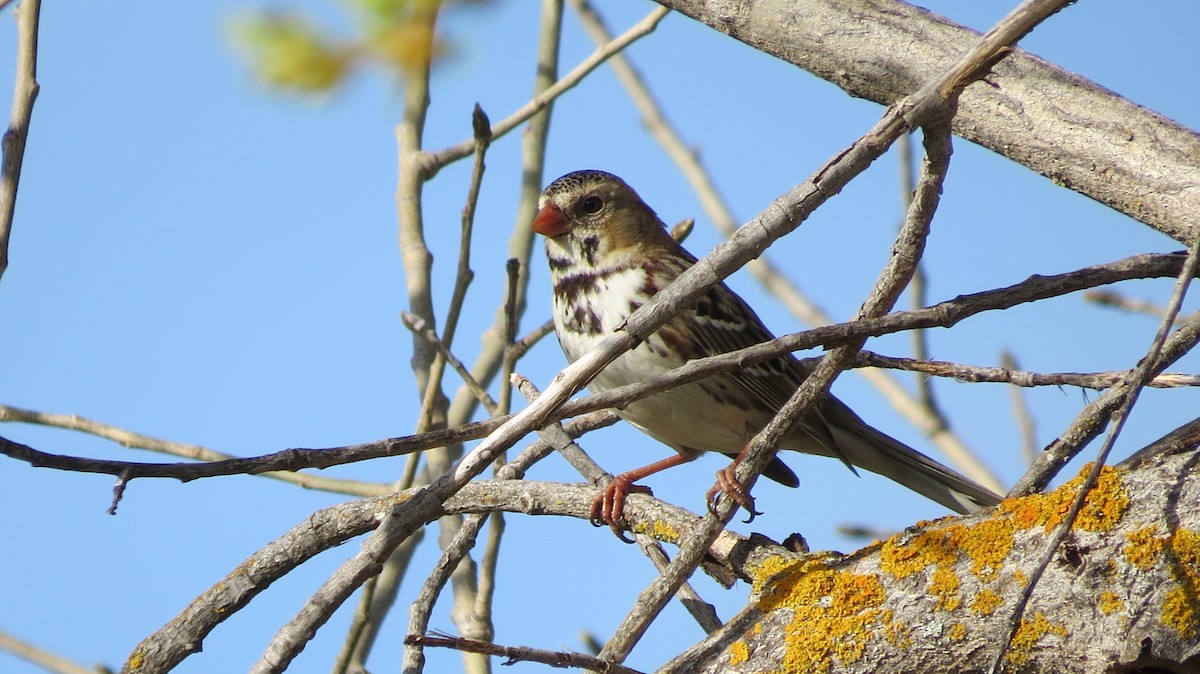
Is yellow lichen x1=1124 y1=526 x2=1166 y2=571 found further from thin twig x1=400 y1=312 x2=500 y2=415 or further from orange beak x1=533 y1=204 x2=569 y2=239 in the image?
orange beak x1=533 y1=204 x2=569 y2=239

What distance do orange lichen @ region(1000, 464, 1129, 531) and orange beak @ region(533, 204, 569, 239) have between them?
2.86 metres

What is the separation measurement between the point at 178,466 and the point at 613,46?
2737 mm

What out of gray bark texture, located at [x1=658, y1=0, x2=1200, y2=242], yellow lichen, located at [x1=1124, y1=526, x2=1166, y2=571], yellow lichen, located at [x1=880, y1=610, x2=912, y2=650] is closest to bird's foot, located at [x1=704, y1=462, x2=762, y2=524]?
yellow lichen, located at [x1=880, y1=610, x2=912, y2=650]

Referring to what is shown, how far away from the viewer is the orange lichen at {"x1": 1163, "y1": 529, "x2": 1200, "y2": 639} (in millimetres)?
2297

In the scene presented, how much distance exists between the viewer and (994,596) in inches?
95.3

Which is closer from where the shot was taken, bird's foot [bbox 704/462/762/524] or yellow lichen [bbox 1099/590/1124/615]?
yellow lichen [bbox 1099/590/1124/615]

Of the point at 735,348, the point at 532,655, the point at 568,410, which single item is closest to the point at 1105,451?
the point at 568,410

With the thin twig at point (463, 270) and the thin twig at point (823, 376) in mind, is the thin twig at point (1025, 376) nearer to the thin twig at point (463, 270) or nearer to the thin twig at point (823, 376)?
the thin twig at point (823, 376)

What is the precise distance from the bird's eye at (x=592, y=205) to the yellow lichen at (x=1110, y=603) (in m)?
3.15

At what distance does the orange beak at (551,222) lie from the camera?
504 centimetres

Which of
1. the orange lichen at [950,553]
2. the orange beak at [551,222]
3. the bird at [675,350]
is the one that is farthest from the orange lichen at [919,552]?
the orange beak at [551,222]

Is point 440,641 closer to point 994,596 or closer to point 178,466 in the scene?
point 178,466

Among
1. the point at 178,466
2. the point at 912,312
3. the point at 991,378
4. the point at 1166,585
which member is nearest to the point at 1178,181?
the point at 991,378

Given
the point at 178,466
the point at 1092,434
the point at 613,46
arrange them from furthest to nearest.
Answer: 1. the point at 613,46
2. the point at 1092,434
3. the point at 178,466
